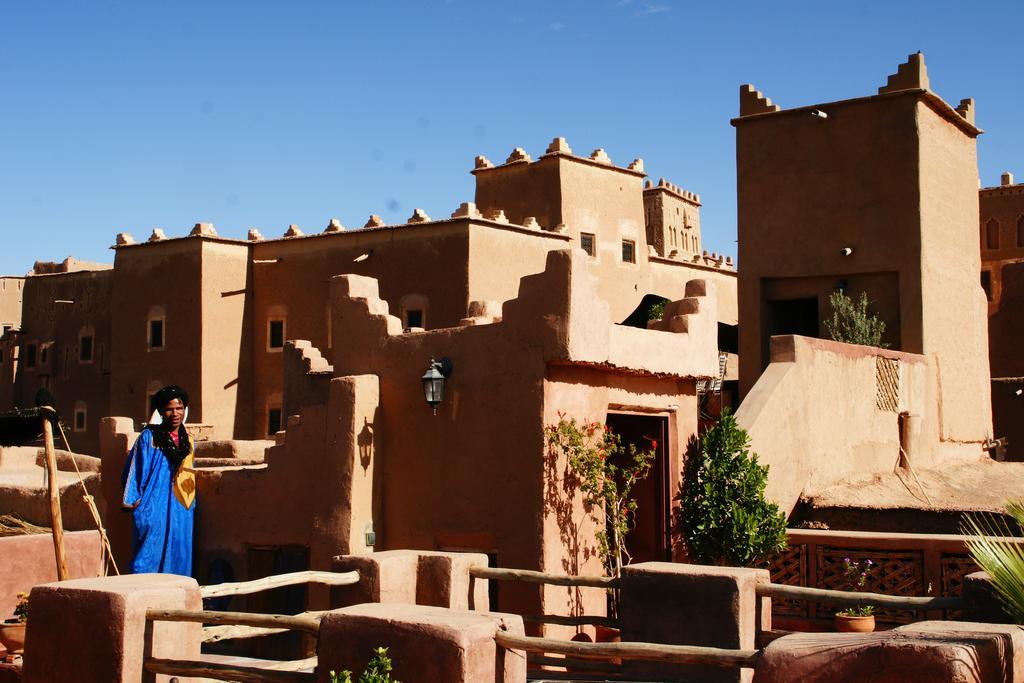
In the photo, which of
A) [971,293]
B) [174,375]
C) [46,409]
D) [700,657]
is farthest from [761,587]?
[174,375]

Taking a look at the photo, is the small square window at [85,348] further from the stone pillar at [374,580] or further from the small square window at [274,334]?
the stone pillar at [374,580]

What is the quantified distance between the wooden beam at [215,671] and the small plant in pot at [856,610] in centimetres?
412

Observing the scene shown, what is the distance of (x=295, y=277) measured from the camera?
28578 mm

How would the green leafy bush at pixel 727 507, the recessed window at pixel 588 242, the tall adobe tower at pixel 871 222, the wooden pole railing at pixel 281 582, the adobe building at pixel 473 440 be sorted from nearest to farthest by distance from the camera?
the wooden pole railing at pixel 281 582, the adobe building at pixel 473 440, the green leafy bush at pixel 727 507, the tall adobe tower at pixel 871 222, the recessed window at pixel 588 242

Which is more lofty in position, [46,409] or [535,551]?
[46,409]

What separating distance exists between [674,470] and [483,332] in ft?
8.35

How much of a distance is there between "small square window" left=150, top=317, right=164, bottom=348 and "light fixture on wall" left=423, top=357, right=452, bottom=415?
2124cm

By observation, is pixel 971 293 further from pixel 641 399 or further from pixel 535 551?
pixel 535 551

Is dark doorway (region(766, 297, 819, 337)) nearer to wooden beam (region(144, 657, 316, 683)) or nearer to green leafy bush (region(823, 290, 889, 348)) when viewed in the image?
green leafy bush (region(823, 290, 889, 348))

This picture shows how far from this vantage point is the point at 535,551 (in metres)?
9.47

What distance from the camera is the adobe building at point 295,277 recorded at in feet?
84.5

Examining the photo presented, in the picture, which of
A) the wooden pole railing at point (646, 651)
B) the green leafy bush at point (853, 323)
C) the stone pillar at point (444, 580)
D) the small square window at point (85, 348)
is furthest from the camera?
the small square window at point (85, 348)

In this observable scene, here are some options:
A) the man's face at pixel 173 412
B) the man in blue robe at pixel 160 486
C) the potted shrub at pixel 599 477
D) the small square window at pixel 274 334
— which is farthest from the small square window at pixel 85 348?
the potted shrub at pixel 599 477

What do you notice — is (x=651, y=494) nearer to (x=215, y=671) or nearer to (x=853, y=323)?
(x=215, y=671)
